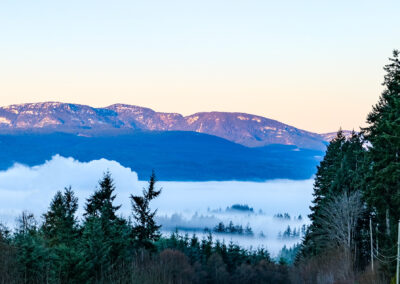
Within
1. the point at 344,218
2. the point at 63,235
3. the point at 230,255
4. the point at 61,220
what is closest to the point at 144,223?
the point at 61,220

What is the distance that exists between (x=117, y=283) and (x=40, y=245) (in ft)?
13.7

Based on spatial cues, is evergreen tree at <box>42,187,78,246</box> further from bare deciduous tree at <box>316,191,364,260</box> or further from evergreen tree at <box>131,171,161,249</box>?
bare deciduous tree at <box>316,191,364,260</box>

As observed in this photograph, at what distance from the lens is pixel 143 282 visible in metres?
30.9

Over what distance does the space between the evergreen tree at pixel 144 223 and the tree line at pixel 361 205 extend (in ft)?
62.1

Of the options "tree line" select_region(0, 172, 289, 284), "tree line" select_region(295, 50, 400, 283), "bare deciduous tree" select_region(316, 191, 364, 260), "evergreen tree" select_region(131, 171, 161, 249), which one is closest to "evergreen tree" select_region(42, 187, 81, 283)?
"tree line" select_region(0, 172, 289, 284)

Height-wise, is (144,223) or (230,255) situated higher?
(144,223)

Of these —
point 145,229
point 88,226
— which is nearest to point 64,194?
point 145,229

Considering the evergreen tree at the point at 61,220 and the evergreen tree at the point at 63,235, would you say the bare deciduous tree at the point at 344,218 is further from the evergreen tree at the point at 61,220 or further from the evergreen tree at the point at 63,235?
the evergreen tree at the point at 63,235

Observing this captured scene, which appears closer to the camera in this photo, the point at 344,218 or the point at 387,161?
the point at 387,161

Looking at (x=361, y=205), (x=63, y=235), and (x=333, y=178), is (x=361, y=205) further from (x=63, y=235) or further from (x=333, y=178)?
(x=63, y=235)

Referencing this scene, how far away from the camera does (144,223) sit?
6612 cm

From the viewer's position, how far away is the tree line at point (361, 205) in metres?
41.2

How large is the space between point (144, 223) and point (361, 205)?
2409cm

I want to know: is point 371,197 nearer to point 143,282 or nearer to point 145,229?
point 143,282
